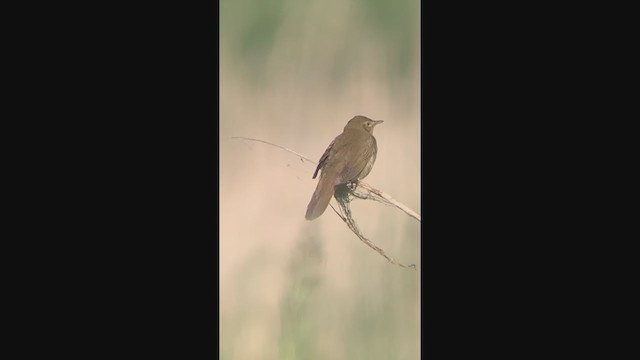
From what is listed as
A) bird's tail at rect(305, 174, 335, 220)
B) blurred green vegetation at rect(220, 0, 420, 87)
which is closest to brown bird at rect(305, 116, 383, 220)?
bird's tail at rect(305, 174, 335, 220)

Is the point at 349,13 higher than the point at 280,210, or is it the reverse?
the point at 349,13

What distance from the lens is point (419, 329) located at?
4406mm

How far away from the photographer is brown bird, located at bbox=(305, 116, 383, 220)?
4.32m

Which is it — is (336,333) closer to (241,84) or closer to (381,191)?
(381,191)

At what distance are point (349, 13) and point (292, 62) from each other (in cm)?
32

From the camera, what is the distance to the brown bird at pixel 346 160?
4.32m

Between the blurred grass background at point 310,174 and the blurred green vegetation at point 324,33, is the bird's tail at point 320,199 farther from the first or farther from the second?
the blurred green vegetation at point 324,33

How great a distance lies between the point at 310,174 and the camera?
432 cm

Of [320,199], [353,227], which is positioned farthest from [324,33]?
[353,227]

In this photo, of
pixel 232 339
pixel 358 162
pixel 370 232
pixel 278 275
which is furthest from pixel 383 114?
pixel 232 339

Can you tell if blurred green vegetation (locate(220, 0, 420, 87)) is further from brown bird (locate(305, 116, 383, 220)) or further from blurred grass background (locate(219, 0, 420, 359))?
brown bird (locate(305, 116, 383, 220))

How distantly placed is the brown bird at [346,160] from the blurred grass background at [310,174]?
31 mm

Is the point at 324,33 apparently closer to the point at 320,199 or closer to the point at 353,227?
the point at 320,199

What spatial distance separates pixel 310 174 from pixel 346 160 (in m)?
0.17
